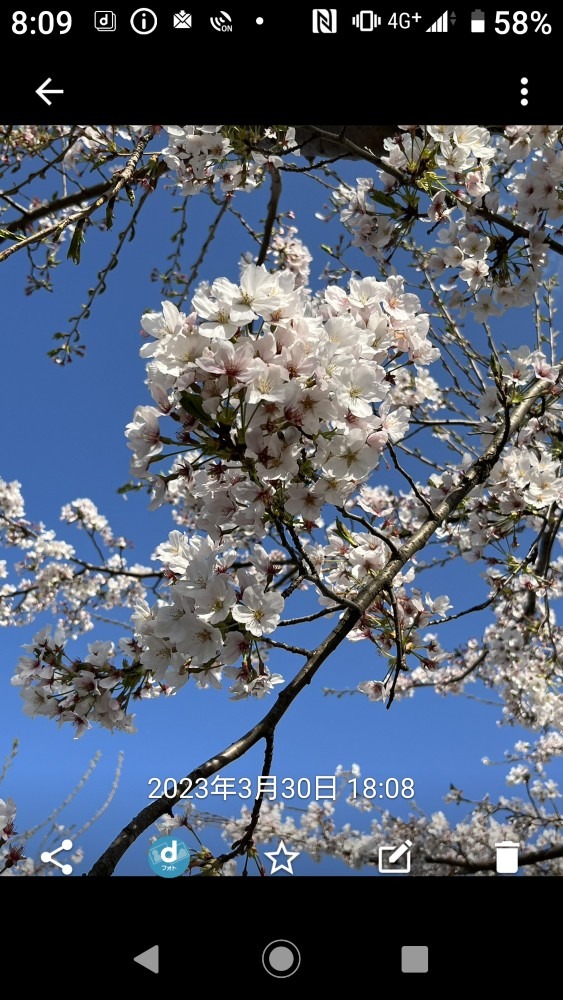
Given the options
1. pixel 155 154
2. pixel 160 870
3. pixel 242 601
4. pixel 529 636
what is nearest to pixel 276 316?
pixel 242 601

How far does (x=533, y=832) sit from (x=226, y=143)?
17.0ft

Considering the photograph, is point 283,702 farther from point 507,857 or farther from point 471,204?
point 471,204

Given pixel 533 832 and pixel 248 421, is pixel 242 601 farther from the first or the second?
pixel 533 832

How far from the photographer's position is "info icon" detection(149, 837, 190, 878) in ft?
3.03
